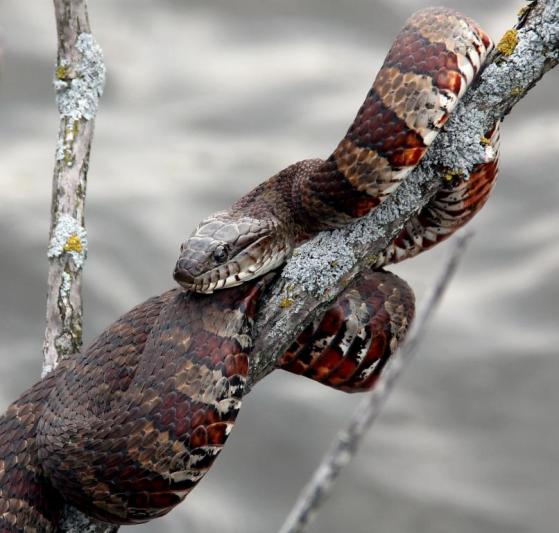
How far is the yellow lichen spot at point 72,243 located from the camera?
110 inches

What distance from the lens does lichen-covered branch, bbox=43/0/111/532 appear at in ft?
8.96

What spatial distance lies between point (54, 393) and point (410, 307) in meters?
1.21

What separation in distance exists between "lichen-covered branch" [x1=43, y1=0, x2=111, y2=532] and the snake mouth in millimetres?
451

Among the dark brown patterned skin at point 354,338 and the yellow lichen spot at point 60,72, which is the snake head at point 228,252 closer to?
the dark brown patterned skin at point 354,338

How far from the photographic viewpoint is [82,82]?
9.62 feet

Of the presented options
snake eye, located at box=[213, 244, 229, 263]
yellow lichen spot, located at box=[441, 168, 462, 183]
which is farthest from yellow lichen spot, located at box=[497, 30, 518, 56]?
snake eye, located at box=[213, 244, 229, 263]

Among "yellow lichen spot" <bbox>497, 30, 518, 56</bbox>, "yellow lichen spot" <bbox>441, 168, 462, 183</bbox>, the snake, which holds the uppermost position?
"yellow lichen spot" <bbox>497, 30, 518, 56</bbox>

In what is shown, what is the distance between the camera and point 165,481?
7.26ft

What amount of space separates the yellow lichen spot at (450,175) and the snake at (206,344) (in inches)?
0.5

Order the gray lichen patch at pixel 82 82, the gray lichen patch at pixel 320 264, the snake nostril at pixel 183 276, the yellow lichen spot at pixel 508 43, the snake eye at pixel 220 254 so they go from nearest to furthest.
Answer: the yellow lichen spot at pixel 508 43 < the gray lichen patch at pixel 320 264 < the snake nostril at pixel 183 276 < the snake eye at pixel 220 254 < the gray lichen patch at pixel 82 82

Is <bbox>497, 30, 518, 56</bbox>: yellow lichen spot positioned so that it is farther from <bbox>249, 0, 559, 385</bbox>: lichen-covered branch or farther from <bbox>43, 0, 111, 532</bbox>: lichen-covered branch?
<bbox>43, 0, 111, 532</bbox>: lichen-covered branch

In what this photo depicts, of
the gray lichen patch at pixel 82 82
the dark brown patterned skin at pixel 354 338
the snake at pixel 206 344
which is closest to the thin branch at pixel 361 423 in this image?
the snake at pixel 206 344

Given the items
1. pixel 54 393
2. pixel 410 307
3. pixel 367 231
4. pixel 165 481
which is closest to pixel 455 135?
pixel 367 231

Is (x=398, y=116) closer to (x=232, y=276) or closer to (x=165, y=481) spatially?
(x=232, y=276)
